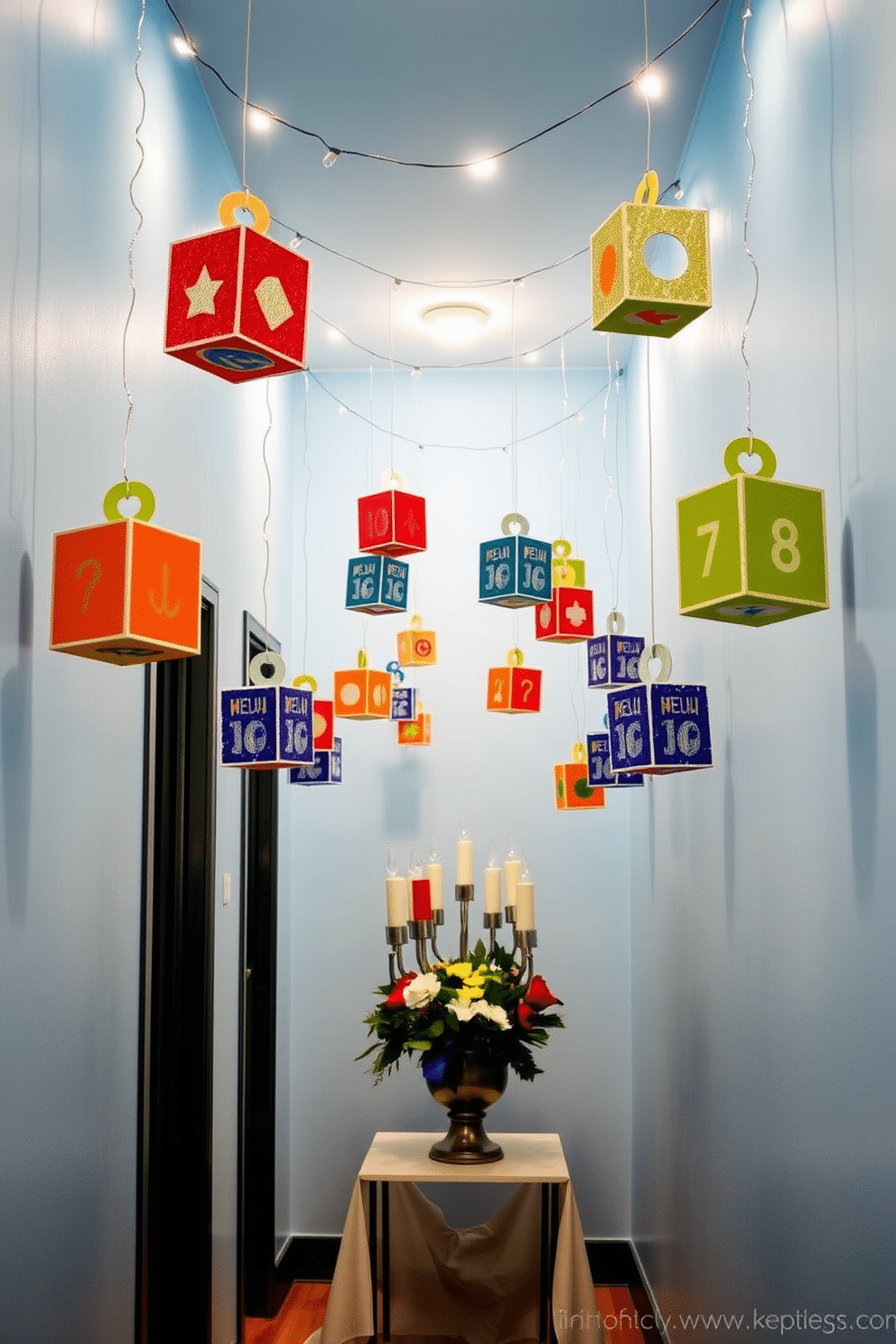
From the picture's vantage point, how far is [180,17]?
278 centimetres

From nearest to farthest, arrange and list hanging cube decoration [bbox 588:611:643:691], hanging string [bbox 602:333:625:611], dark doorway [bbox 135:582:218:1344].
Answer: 1. dark doorway [bbox 135:582:218:1344]
2. hanging cube decoration [bbox 588:611:643:691]
3. hanging string [bbox 602:333:625:611]

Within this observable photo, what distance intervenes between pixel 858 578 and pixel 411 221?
2.42m

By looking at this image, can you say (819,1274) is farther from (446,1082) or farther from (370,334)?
(370,334)

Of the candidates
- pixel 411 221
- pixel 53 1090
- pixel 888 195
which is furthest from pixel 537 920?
pixel 888 195

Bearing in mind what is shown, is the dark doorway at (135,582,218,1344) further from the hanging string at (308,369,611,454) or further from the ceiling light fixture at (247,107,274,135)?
the hanging string at (308,369,611,454)

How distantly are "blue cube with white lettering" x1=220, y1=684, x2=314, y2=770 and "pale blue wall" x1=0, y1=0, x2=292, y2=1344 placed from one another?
0.20 meters

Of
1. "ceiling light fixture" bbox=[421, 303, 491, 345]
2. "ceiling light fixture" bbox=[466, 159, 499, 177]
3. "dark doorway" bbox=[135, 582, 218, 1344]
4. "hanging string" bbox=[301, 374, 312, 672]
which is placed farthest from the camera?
"hanging string" bbox=[301, 374, 312, 672]

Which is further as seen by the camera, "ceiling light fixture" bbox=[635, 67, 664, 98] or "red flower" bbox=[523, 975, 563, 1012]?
"red flower" bbox=[523, 975, 563, 1012]

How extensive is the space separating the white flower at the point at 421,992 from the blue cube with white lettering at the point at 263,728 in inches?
41.9

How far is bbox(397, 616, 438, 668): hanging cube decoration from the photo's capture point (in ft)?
13.5

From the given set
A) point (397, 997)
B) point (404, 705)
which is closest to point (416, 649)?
point (404, 705)

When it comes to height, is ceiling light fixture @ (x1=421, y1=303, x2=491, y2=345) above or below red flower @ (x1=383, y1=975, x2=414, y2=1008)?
above

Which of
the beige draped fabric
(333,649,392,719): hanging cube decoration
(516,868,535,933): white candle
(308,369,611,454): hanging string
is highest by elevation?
(308,369,611,454): hanging string

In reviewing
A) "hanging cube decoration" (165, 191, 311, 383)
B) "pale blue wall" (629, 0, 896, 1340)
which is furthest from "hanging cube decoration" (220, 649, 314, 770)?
"pale blue wall" (629, 0, 896, 1340)
